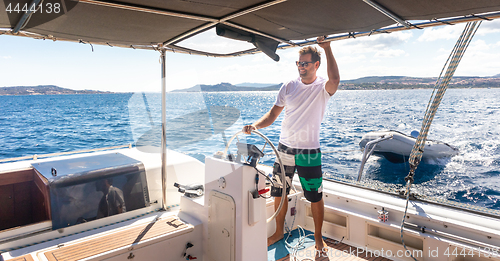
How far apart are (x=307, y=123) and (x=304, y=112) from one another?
0.07m

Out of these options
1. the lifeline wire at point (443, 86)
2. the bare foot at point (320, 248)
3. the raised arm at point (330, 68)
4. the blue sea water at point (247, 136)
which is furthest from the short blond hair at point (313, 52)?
the bare foot at point (320, 248)

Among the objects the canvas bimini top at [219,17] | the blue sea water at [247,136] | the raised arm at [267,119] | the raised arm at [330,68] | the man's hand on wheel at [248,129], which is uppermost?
the canvas bimini top at [219,17]

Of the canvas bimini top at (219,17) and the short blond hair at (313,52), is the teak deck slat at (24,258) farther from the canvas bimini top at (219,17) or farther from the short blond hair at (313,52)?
the short blond hair at (313,52)

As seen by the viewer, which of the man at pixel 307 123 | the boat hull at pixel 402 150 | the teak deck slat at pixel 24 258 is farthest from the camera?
the boat hull at pixel 402 150

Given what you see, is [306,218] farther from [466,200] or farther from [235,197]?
[466,200]

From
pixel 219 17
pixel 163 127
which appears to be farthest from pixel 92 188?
pixel 219 17

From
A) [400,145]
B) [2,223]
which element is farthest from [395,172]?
[2,223]

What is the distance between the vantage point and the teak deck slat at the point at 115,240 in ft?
5.22

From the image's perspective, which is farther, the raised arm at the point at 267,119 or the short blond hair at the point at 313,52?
the raised arm at the point at 267,119

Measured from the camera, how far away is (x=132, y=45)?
7.25 ft

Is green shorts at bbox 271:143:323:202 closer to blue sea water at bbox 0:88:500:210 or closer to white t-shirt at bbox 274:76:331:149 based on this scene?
white t-shirt at bbox 274:76:331:149

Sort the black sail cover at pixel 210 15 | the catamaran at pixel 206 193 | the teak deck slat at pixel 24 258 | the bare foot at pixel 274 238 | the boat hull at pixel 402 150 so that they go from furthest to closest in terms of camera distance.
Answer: the boat hull at pixel 402 150, the bare foot at pixel 274 238, the teak deck slat at pixel 24 258, the catamaran at pixel 206 193, the black sail cover at pixel 210 15

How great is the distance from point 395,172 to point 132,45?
11.2m

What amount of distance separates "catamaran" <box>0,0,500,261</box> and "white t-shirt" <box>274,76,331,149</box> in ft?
1.02
